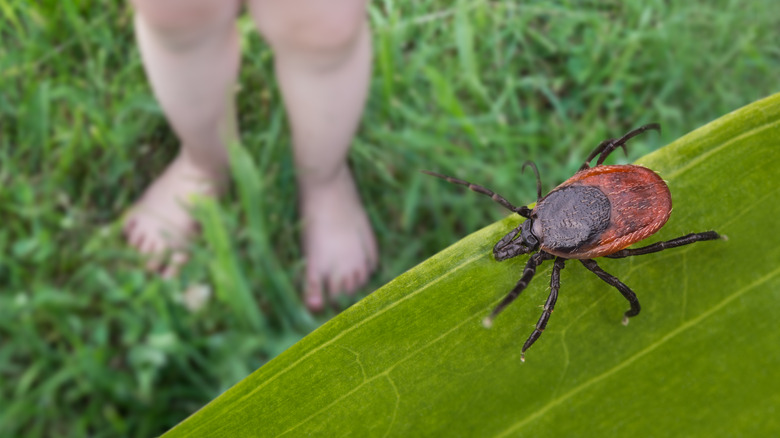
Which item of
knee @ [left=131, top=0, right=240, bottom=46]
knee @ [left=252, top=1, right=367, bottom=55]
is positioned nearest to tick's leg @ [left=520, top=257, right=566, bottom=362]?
knee @ [left=252, top=1, right=367, bottom=55]

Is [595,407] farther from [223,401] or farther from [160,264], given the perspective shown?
[160,264]

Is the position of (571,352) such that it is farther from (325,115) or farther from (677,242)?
(325,115)

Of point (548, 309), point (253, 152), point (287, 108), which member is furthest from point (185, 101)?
point (548, 309)

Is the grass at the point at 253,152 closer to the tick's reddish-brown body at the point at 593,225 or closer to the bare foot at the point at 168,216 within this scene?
the bare foot at the point at 168,216

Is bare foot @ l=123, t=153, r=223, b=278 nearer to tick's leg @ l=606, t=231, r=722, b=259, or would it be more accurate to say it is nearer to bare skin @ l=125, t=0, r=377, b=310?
bare skin @ l=125, t=0, r=377, b=310

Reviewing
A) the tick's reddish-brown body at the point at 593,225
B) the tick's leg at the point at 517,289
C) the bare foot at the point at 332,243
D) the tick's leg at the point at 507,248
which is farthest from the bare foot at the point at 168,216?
the tick's leg at the point at 517,289

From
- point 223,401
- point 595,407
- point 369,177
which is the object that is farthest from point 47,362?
point 595,407
